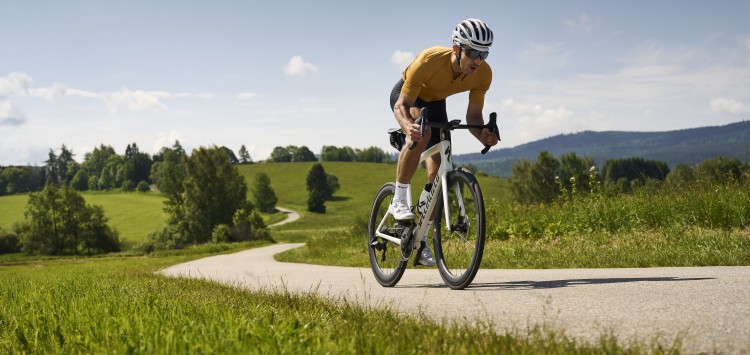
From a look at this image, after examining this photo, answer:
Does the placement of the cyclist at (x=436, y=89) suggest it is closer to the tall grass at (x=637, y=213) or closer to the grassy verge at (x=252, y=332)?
the grassy verge at (x=252, y=332)

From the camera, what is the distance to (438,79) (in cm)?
601

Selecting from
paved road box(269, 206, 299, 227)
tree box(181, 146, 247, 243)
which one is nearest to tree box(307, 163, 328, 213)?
paved road box(269, 206, 299, 227)

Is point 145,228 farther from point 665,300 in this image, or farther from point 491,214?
point 665,300

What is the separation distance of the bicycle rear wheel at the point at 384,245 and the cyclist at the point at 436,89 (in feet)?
1.18

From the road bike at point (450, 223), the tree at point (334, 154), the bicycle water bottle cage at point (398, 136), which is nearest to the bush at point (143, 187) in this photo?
the tree at point (334, 154)

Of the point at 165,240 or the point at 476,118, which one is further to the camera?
the point at 165,240

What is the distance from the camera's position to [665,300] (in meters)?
4.09

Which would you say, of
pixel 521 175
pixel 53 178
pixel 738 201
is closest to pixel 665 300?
pixel 738 201

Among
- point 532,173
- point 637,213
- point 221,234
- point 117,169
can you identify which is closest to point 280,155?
point 117,169

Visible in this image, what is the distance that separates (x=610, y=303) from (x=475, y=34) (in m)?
2.54

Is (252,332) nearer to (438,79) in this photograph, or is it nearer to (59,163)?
(438,79)

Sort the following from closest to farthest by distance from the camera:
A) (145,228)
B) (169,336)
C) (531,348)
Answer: (531,348) → (169,336) → (145,228)

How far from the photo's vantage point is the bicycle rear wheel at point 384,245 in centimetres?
666

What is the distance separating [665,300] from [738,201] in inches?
249
